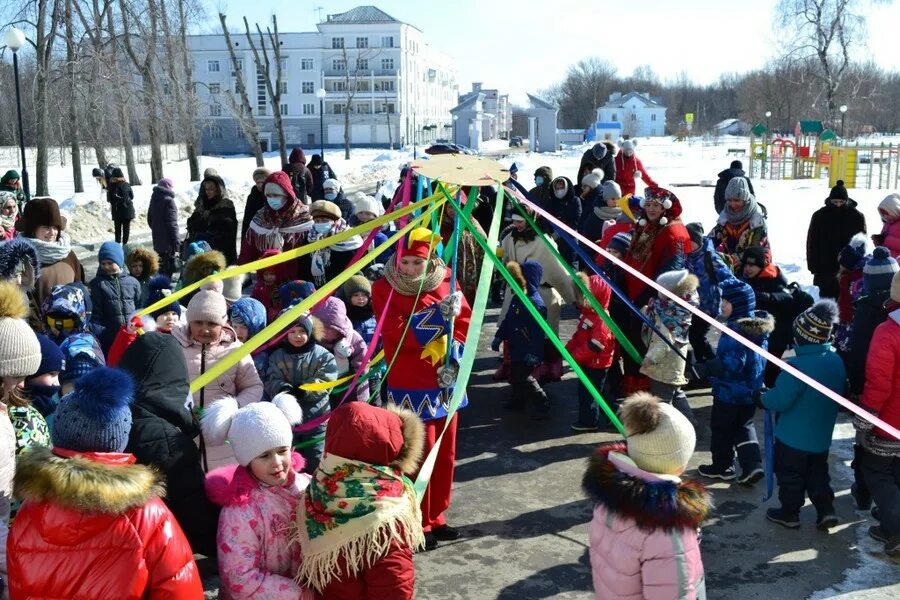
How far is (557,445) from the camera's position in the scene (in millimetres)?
5992

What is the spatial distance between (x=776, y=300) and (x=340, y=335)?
341 centimetres

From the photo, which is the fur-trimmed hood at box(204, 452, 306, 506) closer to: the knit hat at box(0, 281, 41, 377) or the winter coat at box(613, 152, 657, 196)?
the knit hat at box(0, 281, 41, 377)

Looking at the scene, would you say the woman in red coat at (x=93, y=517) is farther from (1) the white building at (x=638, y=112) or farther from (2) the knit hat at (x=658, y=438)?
(1) the white building at (x=638, y=112)

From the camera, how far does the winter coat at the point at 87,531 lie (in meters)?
2.38

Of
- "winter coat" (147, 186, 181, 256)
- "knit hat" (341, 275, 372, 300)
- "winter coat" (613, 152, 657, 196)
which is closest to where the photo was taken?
"knit hat" (341, 275, 372, 300)

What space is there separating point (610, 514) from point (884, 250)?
356 cm

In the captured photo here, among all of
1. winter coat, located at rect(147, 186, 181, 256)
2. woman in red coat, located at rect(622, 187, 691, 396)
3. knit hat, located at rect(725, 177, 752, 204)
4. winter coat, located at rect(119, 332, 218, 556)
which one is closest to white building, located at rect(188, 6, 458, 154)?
winter coat, located at rect(147, 186, 181, 256)

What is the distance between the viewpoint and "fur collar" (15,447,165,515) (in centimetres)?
236

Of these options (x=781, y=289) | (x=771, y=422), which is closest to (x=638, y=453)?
(x=771, y=422)

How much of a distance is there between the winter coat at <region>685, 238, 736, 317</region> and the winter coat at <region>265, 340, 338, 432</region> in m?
2.94

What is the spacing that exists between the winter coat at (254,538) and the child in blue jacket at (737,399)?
3.11m

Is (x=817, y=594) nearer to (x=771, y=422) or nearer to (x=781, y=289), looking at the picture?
(x=771, y=422)

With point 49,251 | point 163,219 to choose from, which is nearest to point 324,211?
point 49,251

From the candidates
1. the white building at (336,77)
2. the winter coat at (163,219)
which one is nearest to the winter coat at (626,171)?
the winter coat at (163,219)
